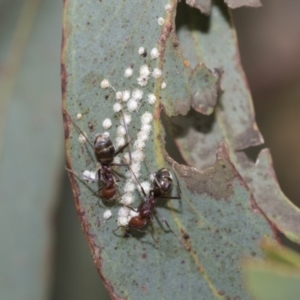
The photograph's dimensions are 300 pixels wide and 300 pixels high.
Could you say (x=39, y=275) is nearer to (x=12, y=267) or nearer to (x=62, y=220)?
(x=12, y=267)

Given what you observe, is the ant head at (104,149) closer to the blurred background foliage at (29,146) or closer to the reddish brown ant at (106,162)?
the reddish brown ant at (106,162)

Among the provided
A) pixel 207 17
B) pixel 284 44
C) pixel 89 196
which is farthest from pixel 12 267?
pixel 284 44

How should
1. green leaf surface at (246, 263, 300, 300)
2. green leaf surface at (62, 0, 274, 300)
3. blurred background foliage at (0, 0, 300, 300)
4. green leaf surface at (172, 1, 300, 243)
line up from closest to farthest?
green leaf surface at (246, 263, 300, 300)
green leaf surface at (62, 0, 274, 300)
green leaf surface at (172, 1, 300, 243)
blurred background foliage at (0, 0, 300, 300)

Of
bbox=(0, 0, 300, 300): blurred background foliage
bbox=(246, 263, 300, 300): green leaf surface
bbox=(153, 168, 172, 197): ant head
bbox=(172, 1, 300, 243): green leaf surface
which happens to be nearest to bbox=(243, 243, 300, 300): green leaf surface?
bbox=(246, 263, 300, 300): green leaf surface

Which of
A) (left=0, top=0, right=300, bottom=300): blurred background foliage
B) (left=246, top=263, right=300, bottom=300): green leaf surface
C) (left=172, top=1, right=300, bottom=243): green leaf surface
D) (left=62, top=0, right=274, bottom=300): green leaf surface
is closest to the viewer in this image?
(left=246, top=263, right=300, bottom=300): green leaf surface

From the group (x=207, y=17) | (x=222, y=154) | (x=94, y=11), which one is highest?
(x=94, y=11)

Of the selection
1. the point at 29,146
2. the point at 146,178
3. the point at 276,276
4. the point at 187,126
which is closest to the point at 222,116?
the point at 187,126

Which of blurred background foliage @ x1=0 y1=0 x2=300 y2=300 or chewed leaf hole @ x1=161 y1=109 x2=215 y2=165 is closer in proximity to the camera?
chewed leaf hole @ x1=161 y1=109 x2=215 y2=165

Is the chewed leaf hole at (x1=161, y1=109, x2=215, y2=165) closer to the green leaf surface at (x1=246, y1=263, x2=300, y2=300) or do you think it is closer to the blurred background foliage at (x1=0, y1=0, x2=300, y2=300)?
the blurred background foliage at (x1=0, y1=0, x2=300, y2=300)
